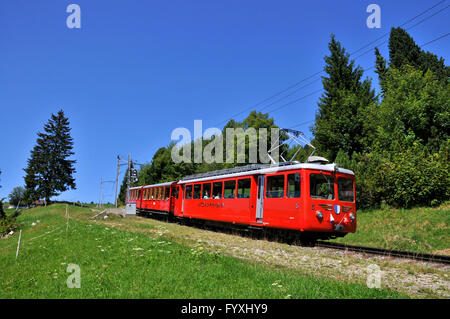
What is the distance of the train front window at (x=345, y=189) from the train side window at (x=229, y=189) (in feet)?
17.1

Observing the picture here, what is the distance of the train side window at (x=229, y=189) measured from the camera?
15.5 metres

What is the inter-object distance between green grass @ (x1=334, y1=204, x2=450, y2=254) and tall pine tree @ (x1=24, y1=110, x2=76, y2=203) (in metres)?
51.0

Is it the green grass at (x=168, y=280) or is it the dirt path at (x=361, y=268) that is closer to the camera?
the green grass at (x=168, y=280)

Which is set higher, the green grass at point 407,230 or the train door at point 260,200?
the train door at point 260,200

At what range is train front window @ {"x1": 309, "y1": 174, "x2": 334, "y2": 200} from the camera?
36.9 feet

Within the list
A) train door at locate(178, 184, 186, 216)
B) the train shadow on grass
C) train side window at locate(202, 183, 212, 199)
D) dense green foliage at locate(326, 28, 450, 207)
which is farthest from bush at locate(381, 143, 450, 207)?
train door at locate(178, 184, 186, 216)

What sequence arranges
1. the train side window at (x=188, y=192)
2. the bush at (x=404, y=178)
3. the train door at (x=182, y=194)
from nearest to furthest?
the bush at (x=404, y=178) → the train side window at (x=188, y=192) → the train door at (x=182, y=194)

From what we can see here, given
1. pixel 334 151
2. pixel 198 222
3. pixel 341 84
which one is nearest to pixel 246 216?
Answer: pixel 198 222

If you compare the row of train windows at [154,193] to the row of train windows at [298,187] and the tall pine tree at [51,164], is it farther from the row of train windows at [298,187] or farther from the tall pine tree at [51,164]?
the tall pine tree at [51,164]

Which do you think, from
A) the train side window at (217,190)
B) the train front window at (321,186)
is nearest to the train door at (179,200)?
the train side window at (217,190)

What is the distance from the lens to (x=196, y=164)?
5359cm

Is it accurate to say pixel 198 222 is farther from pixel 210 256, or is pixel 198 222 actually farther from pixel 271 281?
pixel 271 281

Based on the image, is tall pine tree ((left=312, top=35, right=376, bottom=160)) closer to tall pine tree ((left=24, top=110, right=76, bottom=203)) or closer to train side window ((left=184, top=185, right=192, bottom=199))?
train side window ((left=184, top=185, right=192, bottom=199))
